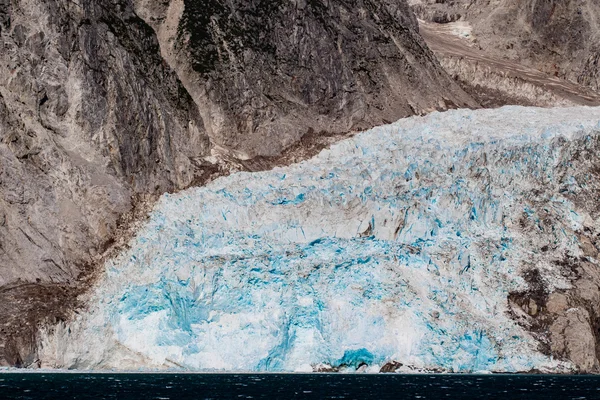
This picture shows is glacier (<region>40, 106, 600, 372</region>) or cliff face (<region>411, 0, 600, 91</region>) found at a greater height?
cliff face (<region>411, 0, 600, 91</region>)

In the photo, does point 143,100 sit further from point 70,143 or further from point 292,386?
point 292,386

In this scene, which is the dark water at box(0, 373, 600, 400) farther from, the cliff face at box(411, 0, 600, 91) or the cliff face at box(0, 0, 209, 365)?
the cliff face at box(411, 0, 600, 91)

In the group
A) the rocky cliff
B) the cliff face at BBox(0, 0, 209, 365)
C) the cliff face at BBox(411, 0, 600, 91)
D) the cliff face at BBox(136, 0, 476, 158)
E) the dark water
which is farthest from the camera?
the cliff face at BBox(411, 0, 600, 91)

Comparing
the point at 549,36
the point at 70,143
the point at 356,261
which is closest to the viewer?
the point at 356,261

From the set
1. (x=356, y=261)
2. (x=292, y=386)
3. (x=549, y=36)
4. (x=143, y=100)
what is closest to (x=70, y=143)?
(x=143, y=100)

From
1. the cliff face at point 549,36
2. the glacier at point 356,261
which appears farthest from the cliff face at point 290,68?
the cliff face at point 549,36

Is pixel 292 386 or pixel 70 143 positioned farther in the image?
pixel 70 143

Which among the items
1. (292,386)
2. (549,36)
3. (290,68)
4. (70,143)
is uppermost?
(549,36)

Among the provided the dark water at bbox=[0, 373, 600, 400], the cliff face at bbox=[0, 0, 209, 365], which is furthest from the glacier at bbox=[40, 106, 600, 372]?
the cliff face at bbox=[0, 0, 209, 365]
